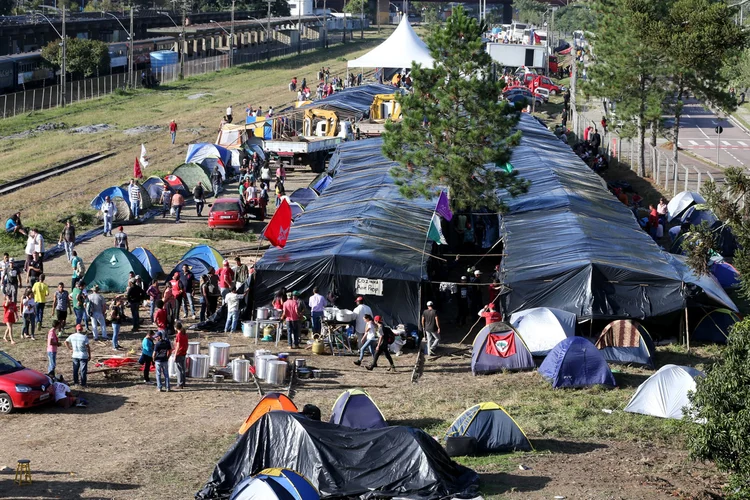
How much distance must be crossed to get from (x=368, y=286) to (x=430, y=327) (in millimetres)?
1879

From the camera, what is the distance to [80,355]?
64.5 feet

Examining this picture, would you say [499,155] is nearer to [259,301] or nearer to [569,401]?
[259,301]

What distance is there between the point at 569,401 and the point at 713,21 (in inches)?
512

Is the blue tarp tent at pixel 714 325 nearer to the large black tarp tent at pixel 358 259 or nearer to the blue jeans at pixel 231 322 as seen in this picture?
the large black tarp tent at pixel 358 259

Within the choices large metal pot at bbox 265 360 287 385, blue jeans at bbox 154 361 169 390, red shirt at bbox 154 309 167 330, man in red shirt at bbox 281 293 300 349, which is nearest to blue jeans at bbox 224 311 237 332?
man in red shirt at bbox 281 293 300 349

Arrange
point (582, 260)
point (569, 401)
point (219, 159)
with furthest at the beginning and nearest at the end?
point (219, 159), point (582, 260), point (569, 401)

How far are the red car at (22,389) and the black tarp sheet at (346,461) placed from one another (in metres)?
5.54

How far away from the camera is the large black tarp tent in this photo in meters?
23.4

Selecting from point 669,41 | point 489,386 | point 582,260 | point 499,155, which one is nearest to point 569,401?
point 489,386

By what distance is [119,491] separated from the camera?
14.5 meters

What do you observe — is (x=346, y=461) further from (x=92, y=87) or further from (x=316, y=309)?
(x=92, y=87)

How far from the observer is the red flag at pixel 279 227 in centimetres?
2350

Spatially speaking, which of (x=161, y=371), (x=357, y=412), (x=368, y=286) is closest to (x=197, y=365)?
(x=161, y=371)

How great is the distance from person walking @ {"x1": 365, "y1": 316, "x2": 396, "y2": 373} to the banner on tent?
1460 mm
